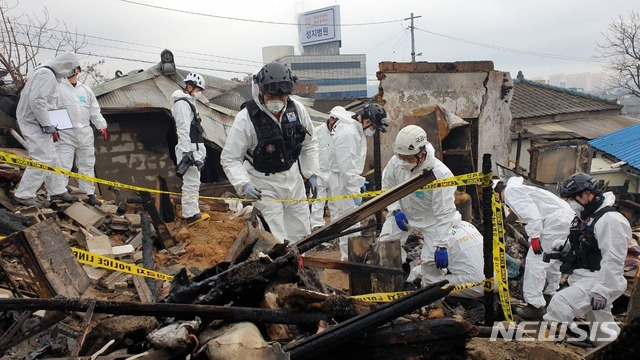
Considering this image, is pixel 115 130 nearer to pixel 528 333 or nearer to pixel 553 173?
pixel 528 333

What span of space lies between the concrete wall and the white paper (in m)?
5.92

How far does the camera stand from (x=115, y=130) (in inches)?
380

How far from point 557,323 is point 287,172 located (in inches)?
121

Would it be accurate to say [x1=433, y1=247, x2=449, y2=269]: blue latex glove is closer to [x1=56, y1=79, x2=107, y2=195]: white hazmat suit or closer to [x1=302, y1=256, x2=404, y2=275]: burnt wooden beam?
[x1=302, y1=256, x2=404, y2=275]: burnt wooden beam

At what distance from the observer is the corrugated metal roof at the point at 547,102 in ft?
68.3

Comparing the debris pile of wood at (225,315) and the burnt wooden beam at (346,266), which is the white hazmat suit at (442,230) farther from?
the debris pile of wood at (225,315)

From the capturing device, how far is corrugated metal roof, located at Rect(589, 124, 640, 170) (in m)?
14.4

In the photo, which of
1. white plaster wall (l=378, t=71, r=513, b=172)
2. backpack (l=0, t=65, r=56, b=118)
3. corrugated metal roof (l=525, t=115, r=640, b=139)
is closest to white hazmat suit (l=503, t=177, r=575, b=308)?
white plaster wall (l=378, t=71, r=513, b=172)

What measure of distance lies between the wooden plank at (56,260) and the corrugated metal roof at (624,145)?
15636mm

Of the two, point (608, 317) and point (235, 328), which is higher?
point (235, 328)

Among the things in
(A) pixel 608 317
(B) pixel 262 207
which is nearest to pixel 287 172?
(B) pixel 262 207

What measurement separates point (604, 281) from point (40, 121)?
21.7ft

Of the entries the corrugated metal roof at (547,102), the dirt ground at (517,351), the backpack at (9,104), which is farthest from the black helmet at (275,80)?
the corrugated metal roof at (547,102)

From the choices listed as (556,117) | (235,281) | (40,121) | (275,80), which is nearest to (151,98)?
(40,121)
